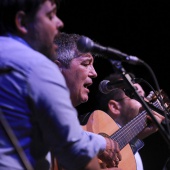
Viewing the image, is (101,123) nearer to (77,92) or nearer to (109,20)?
(77,92)

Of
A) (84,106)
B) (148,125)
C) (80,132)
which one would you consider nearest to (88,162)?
(80,132)

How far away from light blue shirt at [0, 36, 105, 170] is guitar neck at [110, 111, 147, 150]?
1.47 meters

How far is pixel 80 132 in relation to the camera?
1.47 m

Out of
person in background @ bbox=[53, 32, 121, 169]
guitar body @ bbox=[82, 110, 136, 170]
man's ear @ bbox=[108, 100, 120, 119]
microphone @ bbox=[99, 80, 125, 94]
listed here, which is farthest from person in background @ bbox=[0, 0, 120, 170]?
man's ear @ bbox=[108, 100, 120, 119]

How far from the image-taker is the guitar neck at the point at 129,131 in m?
2.94

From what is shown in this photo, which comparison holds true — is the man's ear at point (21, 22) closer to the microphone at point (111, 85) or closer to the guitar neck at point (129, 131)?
the microphone at point (111, 85)

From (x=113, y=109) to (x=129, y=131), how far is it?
82 cm

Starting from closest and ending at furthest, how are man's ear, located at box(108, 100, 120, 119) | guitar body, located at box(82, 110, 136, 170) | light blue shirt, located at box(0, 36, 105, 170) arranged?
light blue shirt, located at box(0, 36, 105, 170), guitar body, located at box(82, 110, 136, 170), man's ear, located at box(108, 100, 120, 119)

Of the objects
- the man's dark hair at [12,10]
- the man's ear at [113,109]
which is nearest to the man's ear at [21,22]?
the man's dark hair at [12,10]

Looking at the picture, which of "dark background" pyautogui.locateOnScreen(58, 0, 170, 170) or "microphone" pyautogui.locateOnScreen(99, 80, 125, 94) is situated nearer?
"microphone" pyautogui.locateOnScreen(99, 80, 125, 94)

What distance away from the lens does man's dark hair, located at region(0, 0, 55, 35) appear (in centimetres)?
160

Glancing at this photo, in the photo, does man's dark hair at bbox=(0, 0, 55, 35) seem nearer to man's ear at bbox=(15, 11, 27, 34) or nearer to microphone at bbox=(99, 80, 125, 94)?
man's ear at bbox=(15, 11, 27, 34)

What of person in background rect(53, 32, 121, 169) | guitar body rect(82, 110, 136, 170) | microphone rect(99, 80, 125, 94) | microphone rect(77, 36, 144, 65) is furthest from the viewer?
guitar body rect(82, 110, 136, 170)

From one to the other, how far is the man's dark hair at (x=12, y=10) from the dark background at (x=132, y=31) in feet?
7.95
